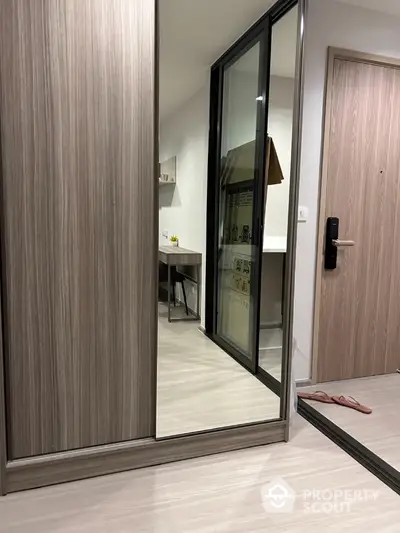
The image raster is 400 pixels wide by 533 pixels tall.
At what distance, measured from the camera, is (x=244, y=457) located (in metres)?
1.92

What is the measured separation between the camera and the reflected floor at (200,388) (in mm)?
2066

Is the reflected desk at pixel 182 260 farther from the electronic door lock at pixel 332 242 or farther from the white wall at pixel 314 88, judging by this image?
the electronic door lock at pixel 332 242

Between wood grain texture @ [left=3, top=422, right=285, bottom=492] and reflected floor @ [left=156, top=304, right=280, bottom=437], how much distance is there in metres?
0.06

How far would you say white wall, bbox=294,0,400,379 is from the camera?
255 centimetres

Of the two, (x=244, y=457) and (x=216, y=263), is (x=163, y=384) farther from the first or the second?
(x=216, y=263)

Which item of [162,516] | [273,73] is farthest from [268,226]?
[162,516]

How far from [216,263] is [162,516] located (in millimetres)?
2006

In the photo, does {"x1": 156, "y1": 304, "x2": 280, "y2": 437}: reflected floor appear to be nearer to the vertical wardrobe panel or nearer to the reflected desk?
the reflected desk

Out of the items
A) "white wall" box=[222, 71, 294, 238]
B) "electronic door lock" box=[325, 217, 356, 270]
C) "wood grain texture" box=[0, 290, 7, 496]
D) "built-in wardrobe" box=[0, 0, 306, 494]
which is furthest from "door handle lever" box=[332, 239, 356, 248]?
"wood grain texture" box=[0, 290, 7, 496]

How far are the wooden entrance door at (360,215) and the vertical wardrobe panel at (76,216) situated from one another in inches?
56.3

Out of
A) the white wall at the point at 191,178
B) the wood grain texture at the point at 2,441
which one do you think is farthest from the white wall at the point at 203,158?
the wood grain texture at the point at 2,441

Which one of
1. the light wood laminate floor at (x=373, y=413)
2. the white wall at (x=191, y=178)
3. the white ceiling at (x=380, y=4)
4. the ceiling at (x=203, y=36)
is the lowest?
the light wood laminate floor at (x=373, y=413)

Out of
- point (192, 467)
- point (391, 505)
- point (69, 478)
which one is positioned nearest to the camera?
point (391, 505)

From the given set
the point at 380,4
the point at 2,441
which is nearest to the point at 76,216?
the point at 2,441
